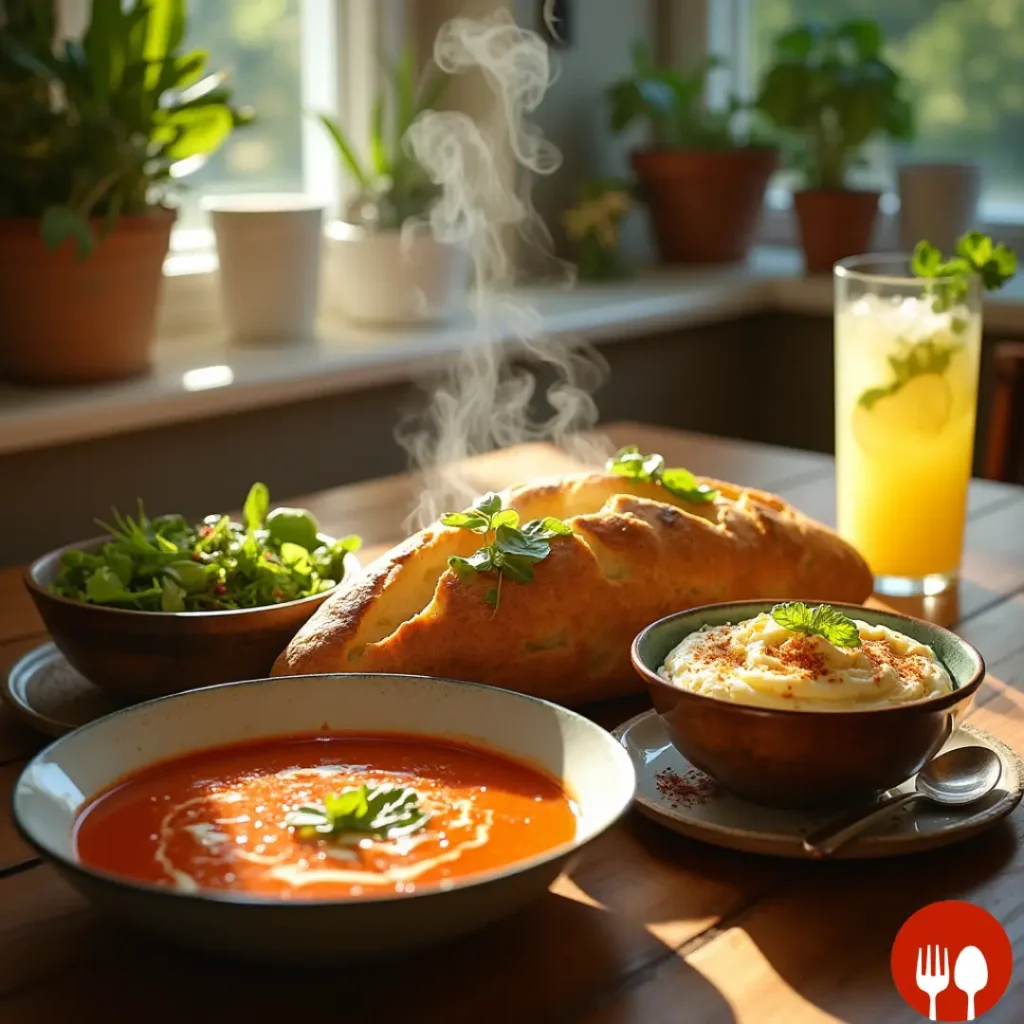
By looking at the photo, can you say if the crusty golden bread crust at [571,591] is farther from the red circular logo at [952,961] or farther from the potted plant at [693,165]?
the potted plant at [693,165]

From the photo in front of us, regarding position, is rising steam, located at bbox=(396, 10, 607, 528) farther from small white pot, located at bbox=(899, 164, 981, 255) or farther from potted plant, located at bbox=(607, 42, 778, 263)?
small white pot, located at bbox=(899, 164, 981, 255)

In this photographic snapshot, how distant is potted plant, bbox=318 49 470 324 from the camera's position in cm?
268

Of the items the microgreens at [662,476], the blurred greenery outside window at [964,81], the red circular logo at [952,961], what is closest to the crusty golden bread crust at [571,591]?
the microgreens at [662,476]

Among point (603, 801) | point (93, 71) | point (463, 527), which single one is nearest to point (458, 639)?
point (463, 527)

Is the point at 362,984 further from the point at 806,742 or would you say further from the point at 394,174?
the point at 394,174

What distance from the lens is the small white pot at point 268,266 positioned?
251 cm

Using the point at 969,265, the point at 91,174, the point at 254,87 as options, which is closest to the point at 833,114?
the point at 254,87

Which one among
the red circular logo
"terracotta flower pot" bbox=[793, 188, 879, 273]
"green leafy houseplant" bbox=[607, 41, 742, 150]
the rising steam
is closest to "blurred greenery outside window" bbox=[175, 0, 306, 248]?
the rising steam

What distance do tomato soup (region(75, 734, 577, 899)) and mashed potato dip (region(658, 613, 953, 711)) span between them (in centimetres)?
12

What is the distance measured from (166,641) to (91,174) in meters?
1.27

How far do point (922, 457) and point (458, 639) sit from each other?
1.95ft

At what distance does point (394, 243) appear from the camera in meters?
2.67

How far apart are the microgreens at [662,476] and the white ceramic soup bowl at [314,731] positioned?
38cm

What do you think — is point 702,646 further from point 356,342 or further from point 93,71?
point 356,342
